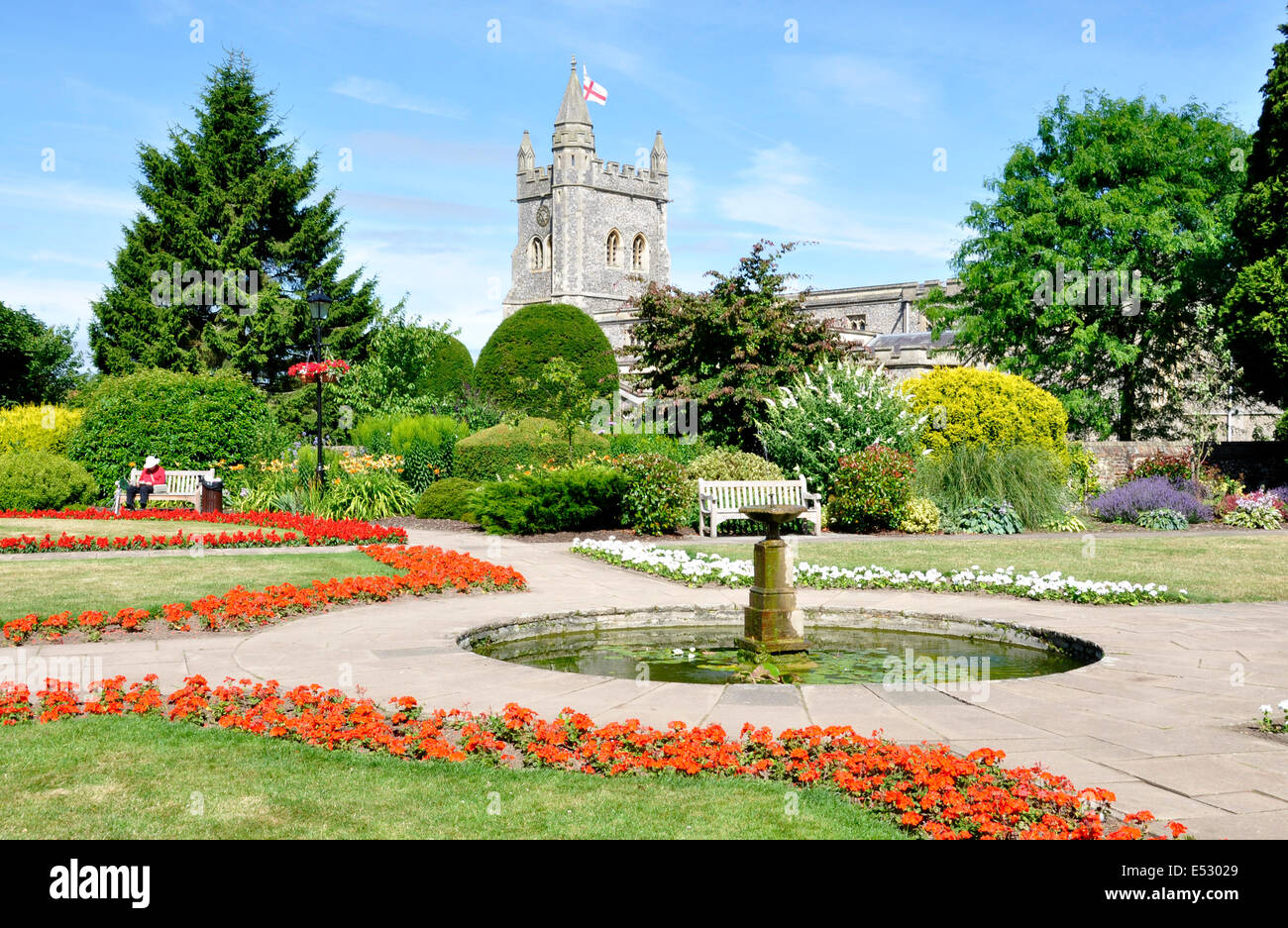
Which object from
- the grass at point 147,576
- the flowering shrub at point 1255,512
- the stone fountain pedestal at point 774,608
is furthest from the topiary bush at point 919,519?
the stone fountain pedestal at point 774,608

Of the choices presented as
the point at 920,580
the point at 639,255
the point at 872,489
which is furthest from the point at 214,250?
the point at 639,255

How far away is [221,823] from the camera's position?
374 cm

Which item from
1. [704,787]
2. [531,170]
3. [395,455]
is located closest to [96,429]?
[395,455]

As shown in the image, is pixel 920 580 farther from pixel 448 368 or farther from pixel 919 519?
pixel 448 368

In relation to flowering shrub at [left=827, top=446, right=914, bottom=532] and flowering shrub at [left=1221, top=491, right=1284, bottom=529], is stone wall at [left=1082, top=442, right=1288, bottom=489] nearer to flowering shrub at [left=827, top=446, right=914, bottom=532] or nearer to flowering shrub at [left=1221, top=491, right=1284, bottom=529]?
flowering shrub at [left=1221, top=491, right=1284, bottom=529]

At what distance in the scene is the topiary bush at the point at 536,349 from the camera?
40188 mm

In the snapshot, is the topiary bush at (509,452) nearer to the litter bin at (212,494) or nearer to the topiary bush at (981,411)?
the litter bin at (212,494)

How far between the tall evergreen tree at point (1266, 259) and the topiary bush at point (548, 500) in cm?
1364

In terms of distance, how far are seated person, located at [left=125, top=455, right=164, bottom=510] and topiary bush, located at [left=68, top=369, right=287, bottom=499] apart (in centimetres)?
105

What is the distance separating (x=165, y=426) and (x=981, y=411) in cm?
1551

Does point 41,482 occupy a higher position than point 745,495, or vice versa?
point 41,482

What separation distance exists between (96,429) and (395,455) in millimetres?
5444

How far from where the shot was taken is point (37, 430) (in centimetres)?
2023
